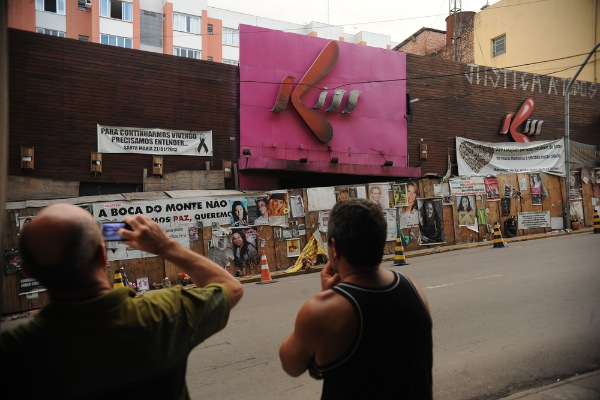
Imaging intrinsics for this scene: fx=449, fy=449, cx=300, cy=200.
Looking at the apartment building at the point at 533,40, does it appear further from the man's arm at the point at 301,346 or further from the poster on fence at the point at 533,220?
the man's arm at the point at 301,346

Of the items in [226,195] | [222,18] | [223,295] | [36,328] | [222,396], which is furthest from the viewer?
[222,18]

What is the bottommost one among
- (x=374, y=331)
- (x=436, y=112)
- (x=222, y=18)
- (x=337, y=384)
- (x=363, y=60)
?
(x=337, y=384)

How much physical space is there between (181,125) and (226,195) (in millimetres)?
3858

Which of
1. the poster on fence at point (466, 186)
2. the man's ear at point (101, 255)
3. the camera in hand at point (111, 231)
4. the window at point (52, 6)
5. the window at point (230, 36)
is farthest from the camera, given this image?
the window at point (230, 36)

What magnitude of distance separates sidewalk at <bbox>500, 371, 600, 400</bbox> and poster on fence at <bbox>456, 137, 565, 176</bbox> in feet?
62.5

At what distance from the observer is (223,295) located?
5.79 feet

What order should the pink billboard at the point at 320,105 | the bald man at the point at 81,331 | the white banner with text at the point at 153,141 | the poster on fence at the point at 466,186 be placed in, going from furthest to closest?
the poster on fence at the point at 466,186
the pink billboard at the point at 320,105
the white banner with text at the point at 153,141
the bald man at the point at 81,331

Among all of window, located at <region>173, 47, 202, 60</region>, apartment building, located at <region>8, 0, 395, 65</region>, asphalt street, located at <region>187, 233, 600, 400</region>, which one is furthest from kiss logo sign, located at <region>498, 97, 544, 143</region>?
window, located at <region>173, 47, 202, 60</region>

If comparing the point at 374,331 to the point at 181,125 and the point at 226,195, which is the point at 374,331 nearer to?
the point at 226,195

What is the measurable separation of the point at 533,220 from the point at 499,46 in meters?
15.4

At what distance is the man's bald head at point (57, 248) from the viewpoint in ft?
4.68

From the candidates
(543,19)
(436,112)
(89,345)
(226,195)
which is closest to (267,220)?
(226,195)

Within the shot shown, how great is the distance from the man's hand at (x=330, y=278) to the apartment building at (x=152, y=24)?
35.7 metres

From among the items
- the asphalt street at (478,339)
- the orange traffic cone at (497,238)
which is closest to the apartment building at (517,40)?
the orange traffic cone at (497,238)
